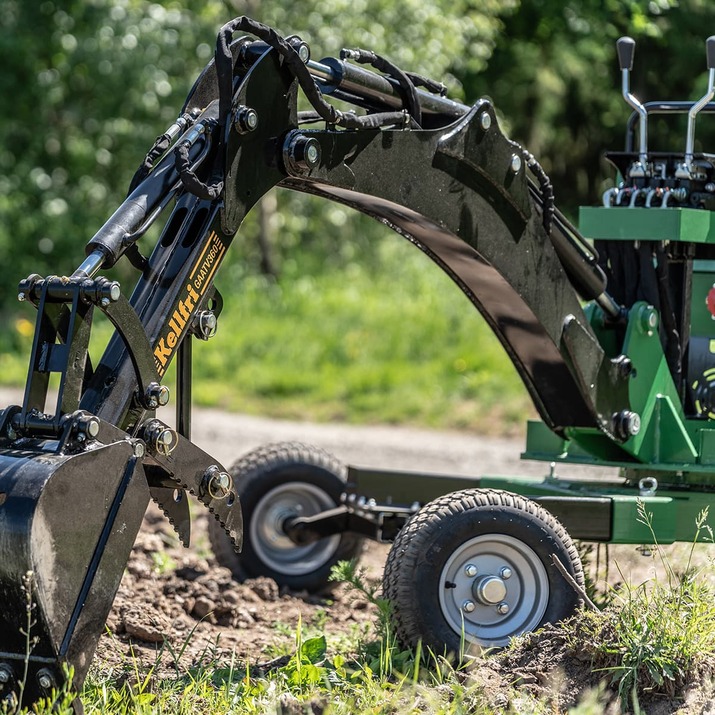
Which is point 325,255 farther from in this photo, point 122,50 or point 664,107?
point 664,107

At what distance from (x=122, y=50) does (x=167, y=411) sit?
5451 mm

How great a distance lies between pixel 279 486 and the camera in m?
6.51

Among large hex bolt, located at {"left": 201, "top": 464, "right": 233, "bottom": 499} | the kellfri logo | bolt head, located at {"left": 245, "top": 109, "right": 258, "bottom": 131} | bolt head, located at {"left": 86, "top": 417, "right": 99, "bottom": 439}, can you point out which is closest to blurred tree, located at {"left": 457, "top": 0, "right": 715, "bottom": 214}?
bolt head, located at {"left": 245, "top": 109, "right": 258, "bottom": 131}

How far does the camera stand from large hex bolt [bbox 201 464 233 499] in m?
4.18

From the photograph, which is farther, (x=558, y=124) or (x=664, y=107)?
(x=558, y=124)

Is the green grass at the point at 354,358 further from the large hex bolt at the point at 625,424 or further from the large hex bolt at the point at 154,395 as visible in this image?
the large hex bolt at the point at 154,395

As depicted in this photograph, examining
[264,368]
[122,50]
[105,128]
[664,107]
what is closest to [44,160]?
[105,128]

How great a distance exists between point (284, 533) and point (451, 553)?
196 centimetres

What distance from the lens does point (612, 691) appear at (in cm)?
417

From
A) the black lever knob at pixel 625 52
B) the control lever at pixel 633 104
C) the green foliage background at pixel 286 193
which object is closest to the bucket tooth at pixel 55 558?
the control lever at pixel 633 104

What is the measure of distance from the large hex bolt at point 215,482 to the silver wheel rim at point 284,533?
2.20m

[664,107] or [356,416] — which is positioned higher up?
[664,107]

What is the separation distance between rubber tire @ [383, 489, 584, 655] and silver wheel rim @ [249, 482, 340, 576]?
191 centimetres

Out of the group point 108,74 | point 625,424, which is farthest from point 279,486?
point 108,74
